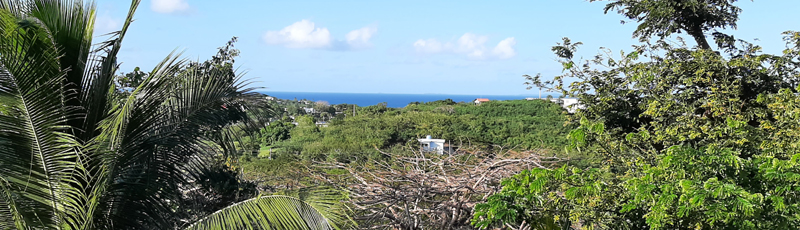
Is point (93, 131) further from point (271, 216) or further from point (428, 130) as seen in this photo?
point (428, 130)

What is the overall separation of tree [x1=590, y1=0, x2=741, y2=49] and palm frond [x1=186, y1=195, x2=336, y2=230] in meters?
5.87

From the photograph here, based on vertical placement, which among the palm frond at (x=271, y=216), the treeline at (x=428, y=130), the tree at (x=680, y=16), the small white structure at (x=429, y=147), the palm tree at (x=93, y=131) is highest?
the tree at (x=680, y=16)

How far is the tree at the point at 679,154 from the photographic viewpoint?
3.73 metres

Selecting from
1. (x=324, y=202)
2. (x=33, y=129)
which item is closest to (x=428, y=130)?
(x=324, y=202)

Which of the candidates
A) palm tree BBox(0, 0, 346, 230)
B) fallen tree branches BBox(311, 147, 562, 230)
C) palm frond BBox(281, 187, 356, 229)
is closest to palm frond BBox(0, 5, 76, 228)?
palm tree BBox(0, 0, 346, 230)

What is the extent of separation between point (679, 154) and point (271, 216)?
3105mm

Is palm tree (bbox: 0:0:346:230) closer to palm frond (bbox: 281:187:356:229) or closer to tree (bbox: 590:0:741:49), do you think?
palm frond (bbox: 281:187:356:229)

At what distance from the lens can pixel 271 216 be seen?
14.1 ft

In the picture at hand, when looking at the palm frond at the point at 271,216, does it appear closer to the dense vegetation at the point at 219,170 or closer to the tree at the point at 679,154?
the dense vegetation at the point at 219,170

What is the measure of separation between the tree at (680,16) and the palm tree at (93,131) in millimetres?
5886

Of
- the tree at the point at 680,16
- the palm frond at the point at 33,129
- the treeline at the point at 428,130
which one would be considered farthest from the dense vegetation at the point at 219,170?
the treeline at the point at 428,130

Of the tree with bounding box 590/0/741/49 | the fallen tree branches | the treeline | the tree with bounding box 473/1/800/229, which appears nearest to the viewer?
the tree with bounding box 473/1/800/229

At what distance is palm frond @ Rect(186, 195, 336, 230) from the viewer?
4301mm

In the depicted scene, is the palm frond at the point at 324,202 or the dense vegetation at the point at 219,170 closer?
the dense vegetation at the point at 219,170
